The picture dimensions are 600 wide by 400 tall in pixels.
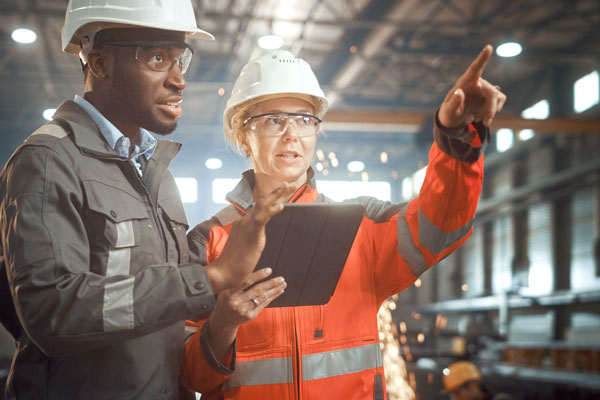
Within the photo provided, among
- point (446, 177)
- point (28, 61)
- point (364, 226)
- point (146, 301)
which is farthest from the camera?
point (28, 61)

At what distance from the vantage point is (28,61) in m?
13.0

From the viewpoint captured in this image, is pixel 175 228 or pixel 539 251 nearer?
pixel 175 228

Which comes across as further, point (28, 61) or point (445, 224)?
point (28, 61)

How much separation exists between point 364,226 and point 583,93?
42.6 feet

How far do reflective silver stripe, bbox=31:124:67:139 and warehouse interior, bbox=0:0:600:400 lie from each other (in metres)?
4.96

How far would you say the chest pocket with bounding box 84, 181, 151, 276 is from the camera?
4.77 feet

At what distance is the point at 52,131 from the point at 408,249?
105 centimetres

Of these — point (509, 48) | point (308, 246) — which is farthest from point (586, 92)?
point (308, 246)

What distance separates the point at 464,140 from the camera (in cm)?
164

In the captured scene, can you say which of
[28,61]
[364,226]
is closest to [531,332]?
[28,61]

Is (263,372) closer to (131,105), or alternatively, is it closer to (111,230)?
(111,230)

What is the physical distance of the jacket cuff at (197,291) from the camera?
4.38ft

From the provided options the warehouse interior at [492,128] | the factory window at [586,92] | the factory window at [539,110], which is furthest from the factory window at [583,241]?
the factory window at [539,110]

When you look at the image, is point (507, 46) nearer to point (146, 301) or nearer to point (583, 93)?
point (583, 93)
